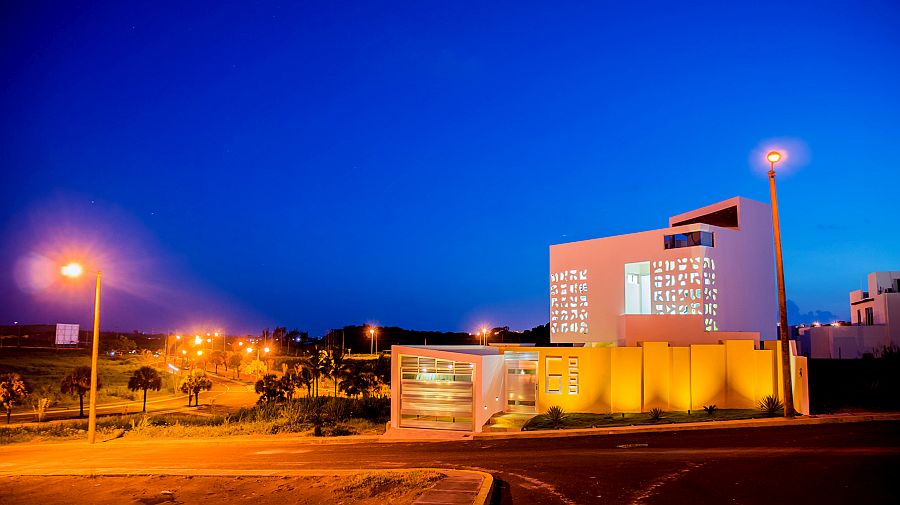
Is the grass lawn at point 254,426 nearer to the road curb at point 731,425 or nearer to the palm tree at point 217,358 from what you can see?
the road curb at point 731,425

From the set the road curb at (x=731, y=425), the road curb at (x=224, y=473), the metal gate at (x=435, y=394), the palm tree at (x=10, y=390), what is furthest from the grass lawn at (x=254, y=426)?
the palm tree at (x=10, y=390)

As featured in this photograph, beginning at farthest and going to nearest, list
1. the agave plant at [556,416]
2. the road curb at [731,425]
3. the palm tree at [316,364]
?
the palm tree at [316,364], the agave plant at [556,416], the road curb at [731,425]

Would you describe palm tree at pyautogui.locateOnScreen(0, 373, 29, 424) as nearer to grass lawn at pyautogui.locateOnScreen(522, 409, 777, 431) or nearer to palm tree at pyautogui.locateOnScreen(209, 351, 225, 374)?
grass lawn at pyautogui.locateOnScreen(522, 409, 777, 431)

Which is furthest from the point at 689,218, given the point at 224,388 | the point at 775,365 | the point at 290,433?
the point at 224,388

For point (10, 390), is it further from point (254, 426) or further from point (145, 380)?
point (254, 426)

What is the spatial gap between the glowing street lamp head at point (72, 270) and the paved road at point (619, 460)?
5.26m

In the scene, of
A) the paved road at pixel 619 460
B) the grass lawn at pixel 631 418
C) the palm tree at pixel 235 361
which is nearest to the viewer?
the paved road at pixel 619 460

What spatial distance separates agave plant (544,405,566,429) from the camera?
70.7 ft

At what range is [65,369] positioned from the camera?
65062mm

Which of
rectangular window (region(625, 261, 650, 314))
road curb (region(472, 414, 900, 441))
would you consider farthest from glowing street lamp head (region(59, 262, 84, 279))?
rectangular window (region(625, 261, 650, 314))

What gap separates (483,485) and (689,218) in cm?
3843

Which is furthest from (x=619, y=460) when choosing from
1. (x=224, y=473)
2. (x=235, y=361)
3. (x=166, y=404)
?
(x=235, y=361)

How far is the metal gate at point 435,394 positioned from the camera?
24000mm

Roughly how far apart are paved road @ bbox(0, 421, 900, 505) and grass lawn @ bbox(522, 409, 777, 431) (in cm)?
390
